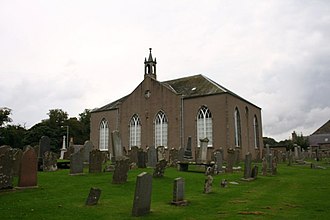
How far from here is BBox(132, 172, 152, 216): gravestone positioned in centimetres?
792

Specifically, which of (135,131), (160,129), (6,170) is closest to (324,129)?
(160,129)

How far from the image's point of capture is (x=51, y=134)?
171 feet

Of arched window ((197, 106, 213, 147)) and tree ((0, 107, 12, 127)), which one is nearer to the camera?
arched window ((197, 106, 213, 147))

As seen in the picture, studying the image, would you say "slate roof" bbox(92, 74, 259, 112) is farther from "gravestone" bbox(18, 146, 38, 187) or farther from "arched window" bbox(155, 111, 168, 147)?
"gravestone" bbox(18, 146, 38, 187)

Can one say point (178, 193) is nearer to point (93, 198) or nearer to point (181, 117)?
point (93, 198)

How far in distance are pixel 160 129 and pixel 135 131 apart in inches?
154

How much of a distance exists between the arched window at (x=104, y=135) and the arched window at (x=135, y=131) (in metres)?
4.50

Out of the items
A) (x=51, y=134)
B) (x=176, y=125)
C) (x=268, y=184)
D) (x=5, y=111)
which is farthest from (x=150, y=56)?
(x=268, y=184)

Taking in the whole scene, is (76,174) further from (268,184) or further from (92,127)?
(92,127)

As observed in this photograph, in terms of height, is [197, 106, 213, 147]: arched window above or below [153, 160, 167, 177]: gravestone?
above

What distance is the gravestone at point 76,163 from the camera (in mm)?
15375

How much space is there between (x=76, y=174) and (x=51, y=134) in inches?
1564

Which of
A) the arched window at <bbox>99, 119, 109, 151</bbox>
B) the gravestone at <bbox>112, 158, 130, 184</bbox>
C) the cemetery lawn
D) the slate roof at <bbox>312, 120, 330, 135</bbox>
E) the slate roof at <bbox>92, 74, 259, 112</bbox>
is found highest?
the slate roof at <bbox>92, 74, 259, 112</bbox>

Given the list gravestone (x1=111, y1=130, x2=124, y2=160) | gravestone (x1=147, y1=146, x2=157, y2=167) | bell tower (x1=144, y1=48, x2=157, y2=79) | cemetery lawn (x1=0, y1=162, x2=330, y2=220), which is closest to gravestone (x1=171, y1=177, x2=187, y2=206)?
cemetery lawn (x1=0, y1=162, x2=330, y2=220)
